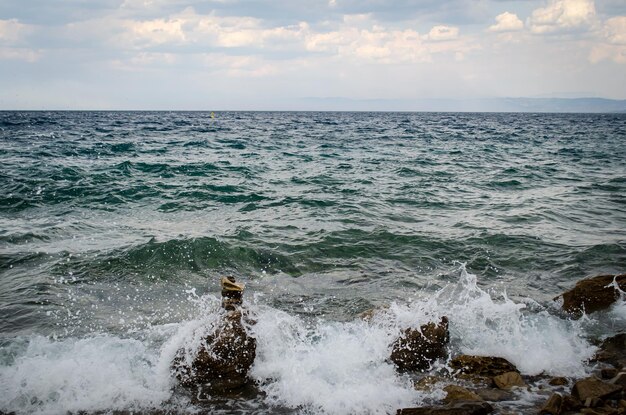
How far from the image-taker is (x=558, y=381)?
199 inches

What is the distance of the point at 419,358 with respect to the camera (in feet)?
18.0

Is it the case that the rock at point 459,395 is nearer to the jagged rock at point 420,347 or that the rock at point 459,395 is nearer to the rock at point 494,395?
the rock at point 494,395

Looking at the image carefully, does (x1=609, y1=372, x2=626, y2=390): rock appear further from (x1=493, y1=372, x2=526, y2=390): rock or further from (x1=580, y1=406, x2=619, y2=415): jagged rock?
(x1=493, y1=372, x2=526, y2=390): rock

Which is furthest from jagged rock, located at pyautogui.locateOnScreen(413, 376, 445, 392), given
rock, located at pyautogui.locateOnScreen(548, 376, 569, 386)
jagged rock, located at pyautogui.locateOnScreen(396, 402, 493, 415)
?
rock, located at pyautogui.locateOnScreen(548, 376, 569, 386)

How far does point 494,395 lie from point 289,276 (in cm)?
426

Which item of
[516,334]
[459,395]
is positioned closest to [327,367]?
[459,395]

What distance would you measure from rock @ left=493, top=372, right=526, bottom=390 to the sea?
0.13 meters

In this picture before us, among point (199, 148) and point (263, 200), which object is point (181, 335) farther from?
point (199, 148)

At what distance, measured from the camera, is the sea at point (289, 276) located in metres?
4.96

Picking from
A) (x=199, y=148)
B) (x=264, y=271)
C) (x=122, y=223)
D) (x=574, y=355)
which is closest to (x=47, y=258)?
(x=122, y=223)

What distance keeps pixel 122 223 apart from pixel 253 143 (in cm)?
2109

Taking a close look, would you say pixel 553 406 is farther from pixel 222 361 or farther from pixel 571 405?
pixel 222 361

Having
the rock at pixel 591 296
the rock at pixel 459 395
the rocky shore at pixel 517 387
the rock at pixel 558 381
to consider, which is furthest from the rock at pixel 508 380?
the rock at pixel 591 296

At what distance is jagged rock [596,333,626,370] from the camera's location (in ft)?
18.0
